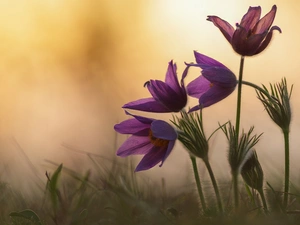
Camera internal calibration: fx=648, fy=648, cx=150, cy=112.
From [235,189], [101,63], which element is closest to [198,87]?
[235,189]

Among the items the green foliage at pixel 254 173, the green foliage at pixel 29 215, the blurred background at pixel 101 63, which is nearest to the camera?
the green foliage at pixel 29 215

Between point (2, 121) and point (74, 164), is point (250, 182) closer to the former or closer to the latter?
point (74, 164)

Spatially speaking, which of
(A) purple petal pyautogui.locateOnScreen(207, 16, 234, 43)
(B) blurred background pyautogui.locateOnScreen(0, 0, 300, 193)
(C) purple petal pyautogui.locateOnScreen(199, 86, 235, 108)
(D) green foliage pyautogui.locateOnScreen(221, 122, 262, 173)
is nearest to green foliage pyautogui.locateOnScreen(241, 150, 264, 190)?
(D) green foliage pyautogui.locateOnScreen(221, 122, 262, 173)

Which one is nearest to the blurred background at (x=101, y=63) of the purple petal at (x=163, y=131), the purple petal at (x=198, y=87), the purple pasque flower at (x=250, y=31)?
the purple petal at (x=198, y=87)

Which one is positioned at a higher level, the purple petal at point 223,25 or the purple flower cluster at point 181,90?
the purple petal at point 223,25

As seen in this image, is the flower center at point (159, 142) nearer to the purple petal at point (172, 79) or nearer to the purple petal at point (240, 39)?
the purple petal at point (172, 79)
